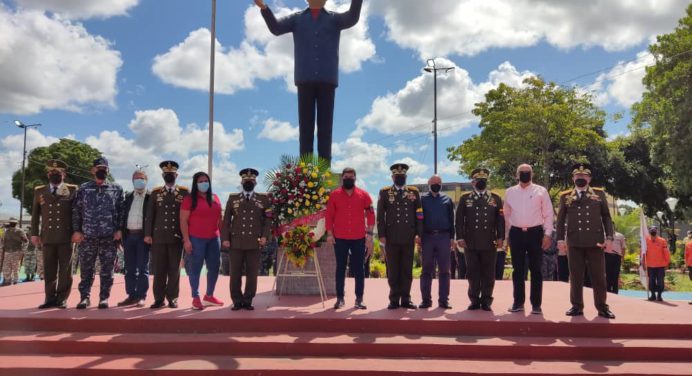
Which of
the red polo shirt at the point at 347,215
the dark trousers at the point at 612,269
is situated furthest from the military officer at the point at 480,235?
the dark trousers at the point at 612,269

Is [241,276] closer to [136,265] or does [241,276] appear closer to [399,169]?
[136,265]

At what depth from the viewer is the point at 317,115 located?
877 centimetres

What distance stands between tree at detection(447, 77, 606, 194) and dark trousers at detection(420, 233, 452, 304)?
68.1 feet

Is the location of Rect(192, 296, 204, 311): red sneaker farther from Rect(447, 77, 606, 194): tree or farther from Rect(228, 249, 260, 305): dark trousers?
Rect(447, 77, 606, 194): tree

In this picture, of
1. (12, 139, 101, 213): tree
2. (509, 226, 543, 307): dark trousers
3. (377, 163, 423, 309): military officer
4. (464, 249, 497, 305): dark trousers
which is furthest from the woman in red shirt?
(12, 139, 101, 213): tree

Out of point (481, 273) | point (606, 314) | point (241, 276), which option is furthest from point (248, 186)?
point (606, 314)

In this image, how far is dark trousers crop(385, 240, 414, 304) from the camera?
6.52 meters

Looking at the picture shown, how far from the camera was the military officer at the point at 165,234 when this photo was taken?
6.54 m

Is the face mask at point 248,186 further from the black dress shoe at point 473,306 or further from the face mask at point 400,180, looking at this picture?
the black dress shoe at point 473,306

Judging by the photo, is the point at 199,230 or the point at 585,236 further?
the point at 199,230

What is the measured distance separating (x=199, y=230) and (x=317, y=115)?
3.21m

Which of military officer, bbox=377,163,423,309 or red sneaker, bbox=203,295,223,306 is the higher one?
military officer, bbox=377,163,423,309

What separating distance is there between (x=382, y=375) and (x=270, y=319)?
1591 millimetres

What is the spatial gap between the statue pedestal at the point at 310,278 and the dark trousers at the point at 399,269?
3.96ft
